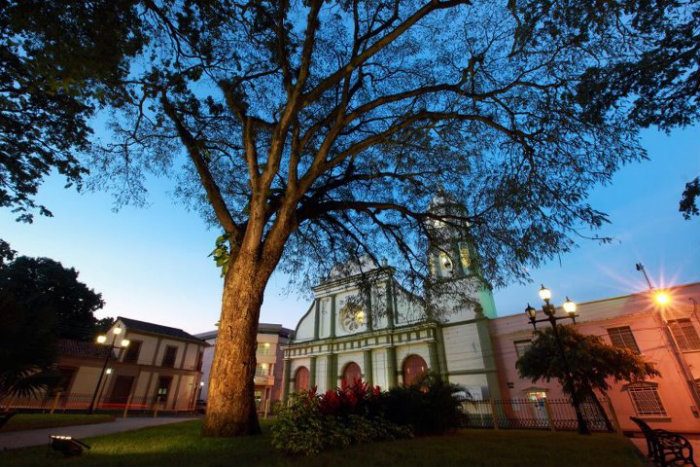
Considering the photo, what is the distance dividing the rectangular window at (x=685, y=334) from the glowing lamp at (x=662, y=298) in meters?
1.00

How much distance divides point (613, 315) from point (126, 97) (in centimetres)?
2428

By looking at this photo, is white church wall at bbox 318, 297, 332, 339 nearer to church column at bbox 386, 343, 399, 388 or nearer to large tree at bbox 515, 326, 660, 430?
church column at bbox 386, 343, 399, 388

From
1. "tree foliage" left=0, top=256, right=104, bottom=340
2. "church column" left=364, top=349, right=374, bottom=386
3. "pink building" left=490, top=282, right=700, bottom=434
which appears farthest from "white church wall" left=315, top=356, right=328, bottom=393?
"tree foliage" left=0, top=256, right=104, bottom=340

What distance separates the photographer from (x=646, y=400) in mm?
15969

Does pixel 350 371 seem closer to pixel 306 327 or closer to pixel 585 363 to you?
pixel 306 327

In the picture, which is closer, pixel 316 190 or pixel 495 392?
pixel 316 190

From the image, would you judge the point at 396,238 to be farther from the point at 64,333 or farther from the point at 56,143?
the point at 64,333

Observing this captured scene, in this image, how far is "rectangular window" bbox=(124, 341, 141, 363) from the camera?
2780 centimetres

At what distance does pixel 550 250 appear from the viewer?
7555 millimetres

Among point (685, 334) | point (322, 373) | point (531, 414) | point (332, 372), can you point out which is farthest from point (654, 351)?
point (322, 373)

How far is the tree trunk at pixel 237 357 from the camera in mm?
5727

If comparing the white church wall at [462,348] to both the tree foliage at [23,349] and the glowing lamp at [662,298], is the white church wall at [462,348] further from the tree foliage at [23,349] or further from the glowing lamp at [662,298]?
the tree foliage at [23,349]

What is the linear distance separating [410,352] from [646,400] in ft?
41.7

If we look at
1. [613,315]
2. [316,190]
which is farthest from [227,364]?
[613,315]
